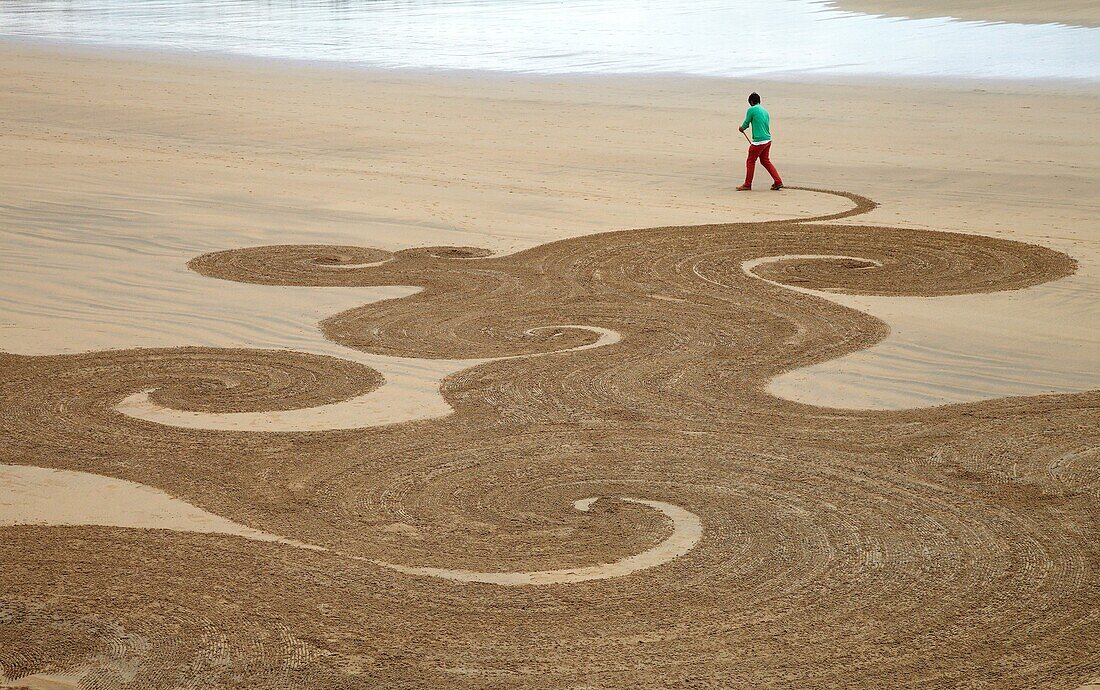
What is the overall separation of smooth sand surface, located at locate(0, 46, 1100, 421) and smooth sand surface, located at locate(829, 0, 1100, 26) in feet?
67.3

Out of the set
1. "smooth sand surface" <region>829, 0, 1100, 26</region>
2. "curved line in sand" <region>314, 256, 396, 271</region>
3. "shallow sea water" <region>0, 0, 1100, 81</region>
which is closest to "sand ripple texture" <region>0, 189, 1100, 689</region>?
"curved line in sand" <region>314, 256, 396, 271</region>

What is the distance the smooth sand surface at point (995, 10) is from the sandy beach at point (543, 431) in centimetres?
3181

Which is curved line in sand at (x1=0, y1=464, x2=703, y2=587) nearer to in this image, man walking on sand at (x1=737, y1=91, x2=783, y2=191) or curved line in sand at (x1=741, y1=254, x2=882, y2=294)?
curved line in sand at (x1=741, y1=254, x2=882, y2=294)

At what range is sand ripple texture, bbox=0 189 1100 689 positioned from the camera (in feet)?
16.1

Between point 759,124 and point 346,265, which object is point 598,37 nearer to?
point 759,124

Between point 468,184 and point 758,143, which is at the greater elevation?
point 758,143

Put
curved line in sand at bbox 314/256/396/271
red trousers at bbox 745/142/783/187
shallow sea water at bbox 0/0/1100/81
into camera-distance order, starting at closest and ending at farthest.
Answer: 1. curved line in sand at bbox 314/256/396/271
2. red trousers at bbox 745/142/783/187
3. shallow sea water at bbox 0/0/1100/81

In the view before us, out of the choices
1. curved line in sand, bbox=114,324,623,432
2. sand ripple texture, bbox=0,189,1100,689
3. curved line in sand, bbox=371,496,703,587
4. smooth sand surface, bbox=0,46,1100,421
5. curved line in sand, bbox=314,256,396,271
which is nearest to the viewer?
sand ripple texture, bbox=0,189,1100,689

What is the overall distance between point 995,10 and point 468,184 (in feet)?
125

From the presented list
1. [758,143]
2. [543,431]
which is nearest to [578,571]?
[543,431]

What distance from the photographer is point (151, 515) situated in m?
6.21

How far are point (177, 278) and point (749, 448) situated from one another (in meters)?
5.97

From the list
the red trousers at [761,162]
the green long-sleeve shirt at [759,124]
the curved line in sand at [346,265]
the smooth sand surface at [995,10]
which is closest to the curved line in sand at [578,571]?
the curved line in sand at [346,265]

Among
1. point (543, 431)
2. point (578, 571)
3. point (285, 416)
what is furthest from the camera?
point (285, 416)
